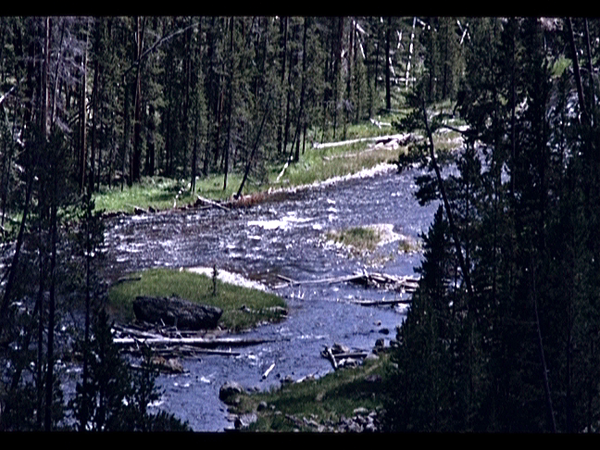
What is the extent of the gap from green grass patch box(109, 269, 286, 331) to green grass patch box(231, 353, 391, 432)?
4750mm

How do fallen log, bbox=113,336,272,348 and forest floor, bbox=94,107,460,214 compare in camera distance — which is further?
forest floor, bbox=94,107,460,214

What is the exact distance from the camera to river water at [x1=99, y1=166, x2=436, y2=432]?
798 inches

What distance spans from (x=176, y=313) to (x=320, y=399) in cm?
654

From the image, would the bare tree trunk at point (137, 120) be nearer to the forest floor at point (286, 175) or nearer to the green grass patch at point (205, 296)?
the forest floor at point (286, 175)

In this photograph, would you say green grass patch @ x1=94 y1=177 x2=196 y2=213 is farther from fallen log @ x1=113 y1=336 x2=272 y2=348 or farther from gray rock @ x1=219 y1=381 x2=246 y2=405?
gray rock @ x1=219 y1=381 x2=246 y2=405

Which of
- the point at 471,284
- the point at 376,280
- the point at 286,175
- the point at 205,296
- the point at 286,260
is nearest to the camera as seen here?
the point at 471,284

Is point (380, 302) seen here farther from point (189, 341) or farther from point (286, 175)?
point (286, 175)

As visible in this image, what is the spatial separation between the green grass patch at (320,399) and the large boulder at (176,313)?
484cm

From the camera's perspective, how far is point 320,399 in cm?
1877

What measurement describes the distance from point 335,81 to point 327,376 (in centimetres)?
4001

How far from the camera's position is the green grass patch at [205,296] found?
2450cm

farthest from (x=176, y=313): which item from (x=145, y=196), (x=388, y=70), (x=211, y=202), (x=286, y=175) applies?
(x=388, y=70)

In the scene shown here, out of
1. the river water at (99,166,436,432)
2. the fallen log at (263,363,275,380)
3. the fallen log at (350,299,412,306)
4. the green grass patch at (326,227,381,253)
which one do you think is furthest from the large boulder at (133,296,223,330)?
the green grass patch at (326,227,381,253)

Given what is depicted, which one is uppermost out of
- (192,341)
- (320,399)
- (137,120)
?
(137,120)
